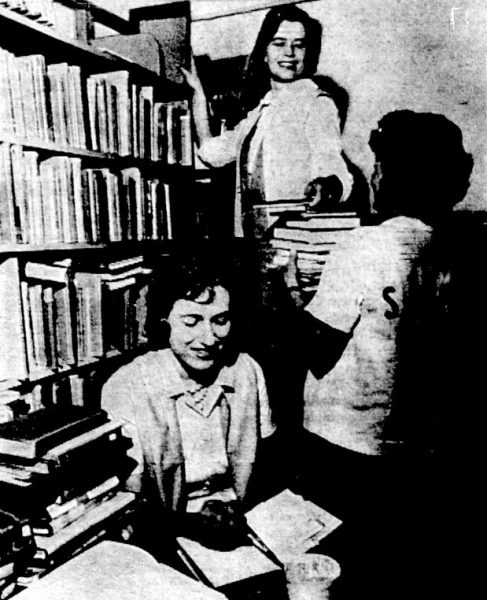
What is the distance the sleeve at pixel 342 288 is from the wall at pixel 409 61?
0.90 feet

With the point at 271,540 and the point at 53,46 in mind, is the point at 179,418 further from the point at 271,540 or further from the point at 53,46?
the point at 53,46

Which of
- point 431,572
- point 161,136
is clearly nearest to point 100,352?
point 161,136

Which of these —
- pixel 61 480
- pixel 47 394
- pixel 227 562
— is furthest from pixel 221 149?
pixel 227 562

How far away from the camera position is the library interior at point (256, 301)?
1.51 metres

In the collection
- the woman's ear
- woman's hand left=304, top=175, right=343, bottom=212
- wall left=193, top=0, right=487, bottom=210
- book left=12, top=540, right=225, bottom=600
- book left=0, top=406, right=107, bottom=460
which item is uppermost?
wall left=193, top=0, right=487, bottom=210

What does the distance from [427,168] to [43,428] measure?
1284mm

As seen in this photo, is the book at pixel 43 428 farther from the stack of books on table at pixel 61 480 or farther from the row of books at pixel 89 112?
the row of books at pixel 89 112

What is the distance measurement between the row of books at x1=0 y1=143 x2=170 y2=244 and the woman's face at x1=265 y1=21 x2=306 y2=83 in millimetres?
558

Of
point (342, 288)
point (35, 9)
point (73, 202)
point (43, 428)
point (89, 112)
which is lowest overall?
point (43, 428)

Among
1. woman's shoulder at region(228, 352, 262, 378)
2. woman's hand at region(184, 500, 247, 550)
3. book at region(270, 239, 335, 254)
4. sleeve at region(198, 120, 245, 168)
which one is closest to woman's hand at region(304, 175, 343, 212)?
book at region(270, 239, 335, 254)

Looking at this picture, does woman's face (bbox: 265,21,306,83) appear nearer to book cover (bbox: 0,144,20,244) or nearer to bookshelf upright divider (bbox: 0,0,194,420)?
bookshelf upright divider (bbox: 0,0,194,420)

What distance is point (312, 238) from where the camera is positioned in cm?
178

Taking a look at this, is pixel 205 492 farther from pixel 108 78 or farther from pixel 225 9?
pixel 225 9

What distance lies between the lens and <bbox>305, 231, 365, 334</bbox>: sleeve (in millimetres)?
1706
